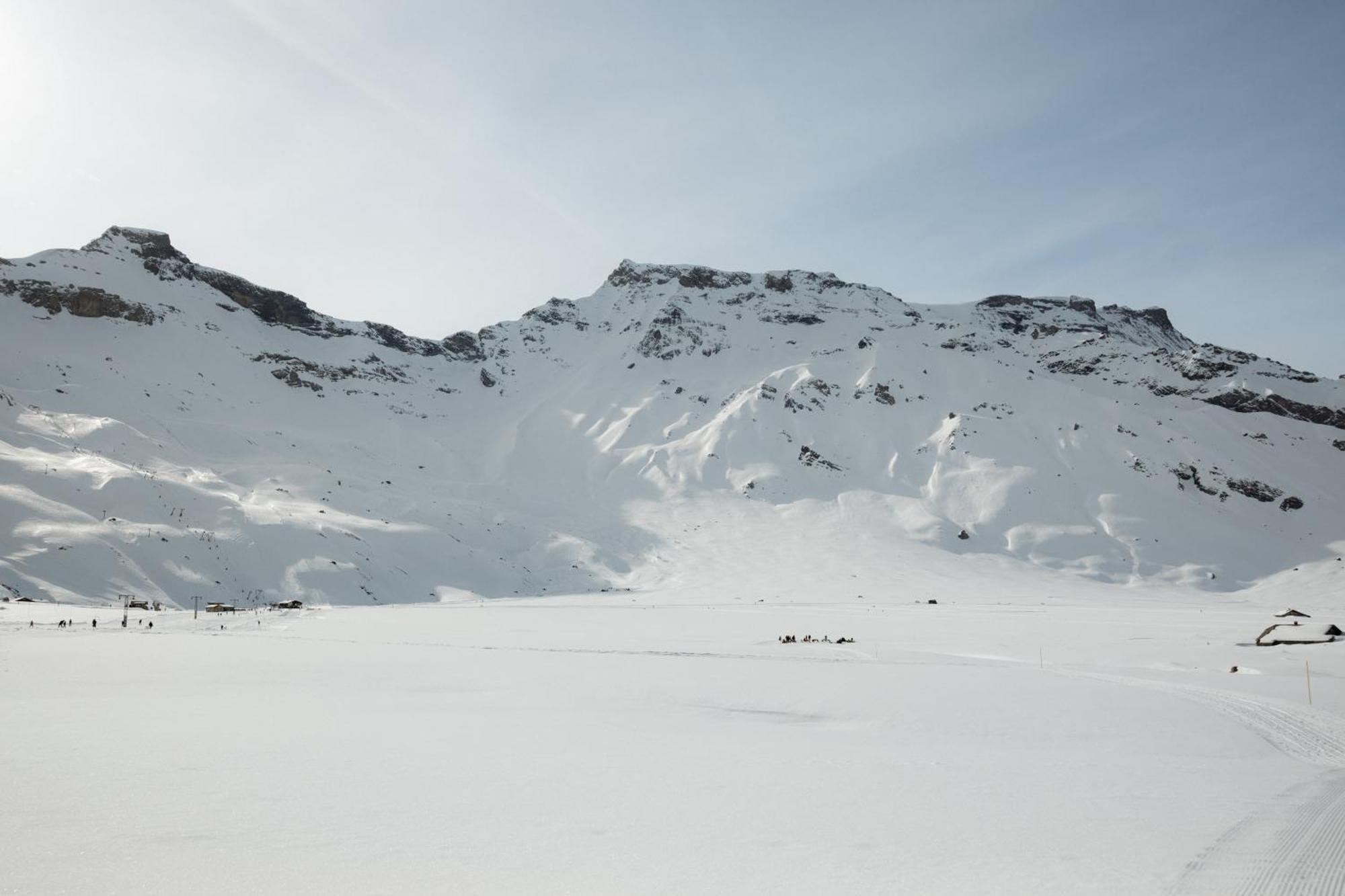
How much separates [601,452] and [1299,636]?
77.4 m

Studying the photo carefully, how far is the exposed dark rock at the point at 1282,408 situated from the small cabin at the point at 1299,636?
267ft

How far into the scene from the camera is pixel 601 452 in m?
94.3

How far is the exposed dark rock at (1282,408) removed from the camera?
87.0m

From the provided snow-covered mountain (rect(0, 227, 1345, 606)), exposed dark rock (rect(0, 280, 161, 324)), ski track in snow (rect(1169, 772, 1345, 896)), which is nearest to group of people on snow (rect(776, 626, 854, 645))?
ski track in snow (rect(1169, 772, 1345, 896))

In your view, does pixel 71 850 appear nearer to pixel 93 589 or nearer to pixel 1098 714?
pixel 1098 714

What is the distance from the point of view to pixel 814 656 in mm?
21891

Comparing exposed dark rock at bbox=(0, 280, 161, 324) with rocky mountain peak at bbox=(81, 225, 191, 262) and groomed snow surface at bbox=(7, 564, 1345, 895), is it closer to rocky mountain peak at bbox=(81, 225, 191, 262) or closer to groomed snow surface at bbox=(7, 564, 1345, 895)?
rocky mountain peak at bbox=(81, 225, 191, 262)

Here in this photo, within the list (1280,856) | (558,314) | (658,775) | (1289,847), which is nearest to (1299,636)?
(1289,847)

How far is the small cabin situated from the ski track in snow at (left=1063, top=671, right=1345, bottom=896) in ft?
52.1

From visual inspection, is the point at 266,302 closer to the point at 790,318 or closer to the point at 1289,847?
the point at 790,318

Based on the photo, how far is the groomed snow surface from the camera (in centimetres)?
558

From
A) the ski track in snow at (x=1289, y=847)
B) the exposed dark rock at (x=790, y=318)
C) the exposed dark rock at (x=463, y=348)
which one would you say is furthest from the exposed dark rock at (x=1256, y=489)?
the exposed dark rock at (x=463, y=348)

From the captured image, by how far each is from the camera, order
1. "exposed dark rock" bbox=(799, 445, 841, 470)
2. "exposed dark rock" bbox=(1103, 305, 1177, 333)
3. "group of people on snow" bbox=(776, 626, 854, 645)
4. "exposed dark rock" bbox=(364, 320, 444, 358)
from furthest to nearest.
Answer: "exposed dark rock" bbox=(1103, 305, 1177, 333)
"exposed dark rock" bbox=(364, 320, 444, 358)
"exposed dark rock" bbox=(799, 445, 841, 470)
"group of people on snow" bbox=(776, 626, 854, 645)

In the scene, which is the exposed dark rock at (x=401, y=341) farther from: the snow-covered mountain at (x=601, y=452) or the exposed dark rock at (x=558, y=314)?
the exposed dark rock at (x=558, y=314)
